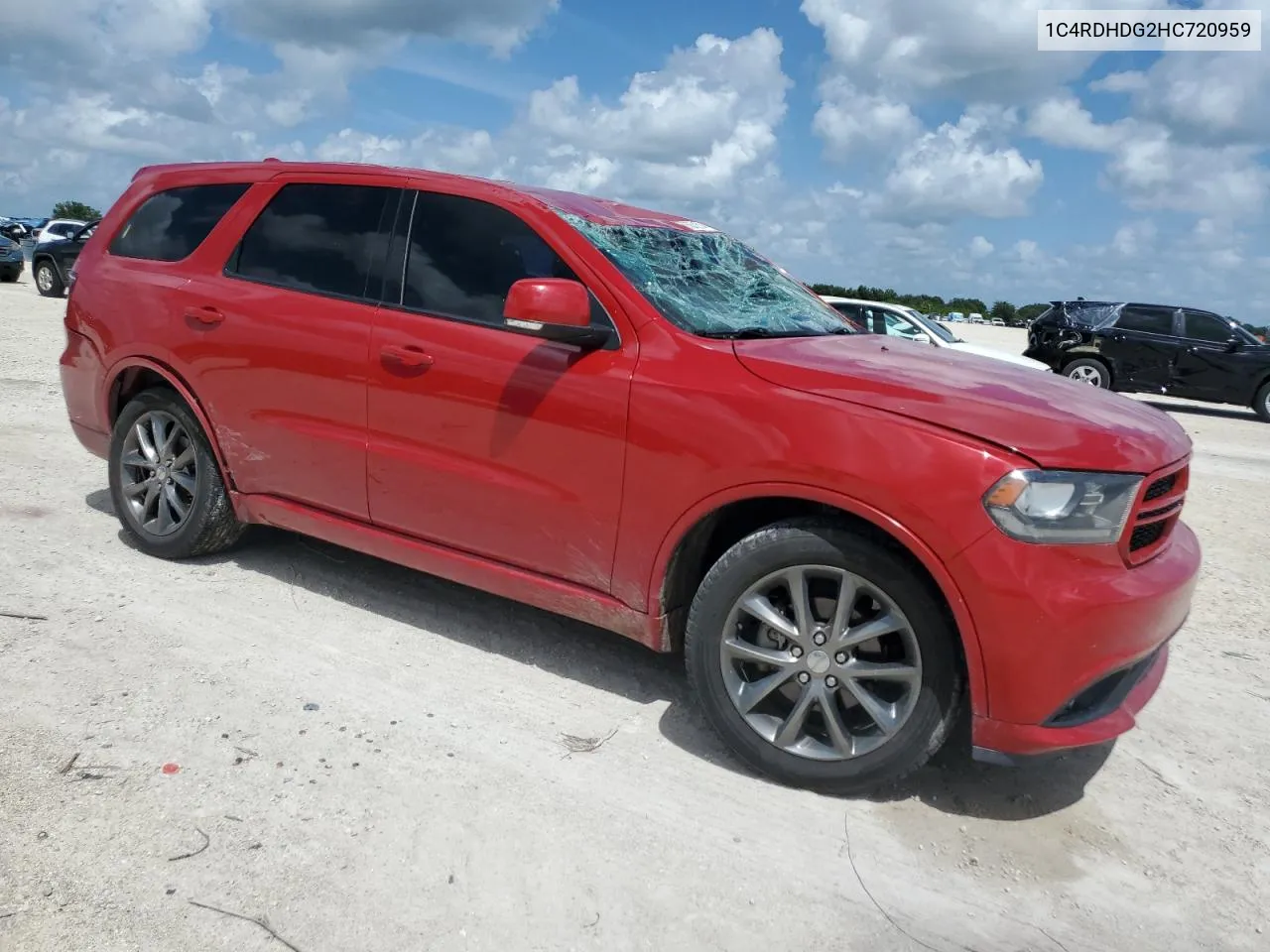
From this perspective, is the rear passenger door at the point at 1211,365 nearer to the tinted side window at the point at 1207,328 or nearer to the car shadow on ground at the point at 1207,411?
the tinted side window at the point at 1207,328

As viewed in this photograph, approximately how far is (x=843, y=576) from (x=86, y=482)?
16.6 ft

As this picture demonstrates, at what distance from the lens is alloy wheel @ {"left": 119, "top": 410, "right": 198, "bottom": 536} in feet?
15.5

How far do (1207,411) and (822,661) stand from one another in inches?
687

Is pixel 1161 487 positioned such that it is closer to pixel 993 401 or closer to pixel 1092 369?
pixel 993 401

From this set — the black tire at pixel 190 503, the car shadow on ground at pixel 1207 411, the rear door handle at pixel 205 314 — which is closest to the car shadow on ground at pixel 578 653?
the black tire at pixel 190 503

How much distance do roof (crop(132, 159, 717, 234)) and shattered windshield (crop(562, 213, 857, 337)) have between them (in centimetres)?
6

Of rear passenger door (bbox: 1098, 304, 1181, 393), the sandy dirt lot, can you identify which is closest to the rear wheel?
the sandy dirt lot

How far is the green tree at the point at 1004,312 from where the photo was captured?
6766cm

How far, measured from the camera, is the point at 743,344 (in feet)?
11.5

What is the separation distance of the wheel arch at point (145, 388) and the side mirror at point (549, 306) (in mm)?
1857

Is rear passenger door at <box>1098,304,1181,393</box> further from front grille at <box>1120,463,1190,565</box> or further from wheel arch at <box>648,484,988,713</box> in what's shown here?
wheel arch at <box>648,484,988,713</box>

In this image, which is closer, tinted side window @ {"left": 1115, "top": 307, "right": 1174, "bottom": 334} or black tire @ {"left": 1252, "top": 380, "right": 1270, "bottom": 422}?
black tire @ {"left": 1252, "top": 380, "right": 1270, "bottom": 422}

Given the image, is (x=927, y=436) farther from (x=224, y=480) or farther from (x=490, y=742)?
(x=224, y=480)

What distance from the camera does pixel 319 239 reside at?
170 inches
